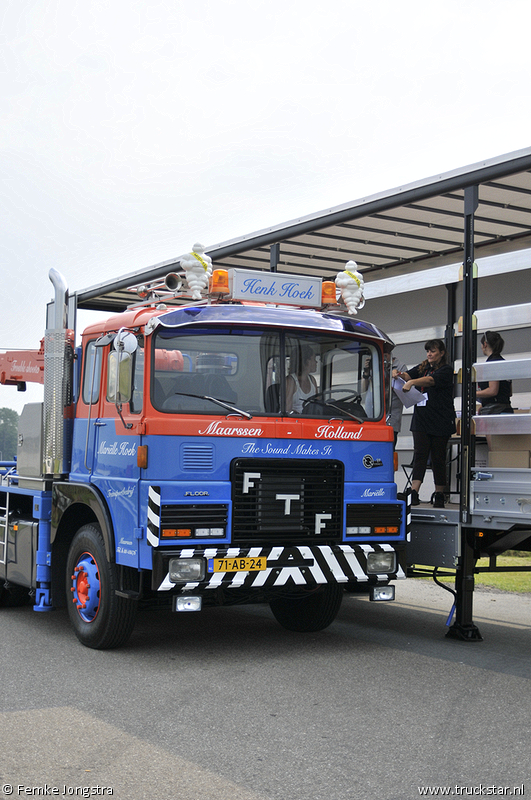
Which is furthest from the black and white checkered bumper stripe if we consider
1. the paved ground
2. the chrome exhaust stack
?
the chrome exhaust stack

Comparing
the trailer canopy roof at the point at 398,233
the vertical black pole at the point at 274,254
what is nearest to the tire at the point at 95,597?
the trailer canopy roof at the point at 398,233

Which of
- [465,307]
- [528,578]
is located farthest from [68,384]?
[528,578]

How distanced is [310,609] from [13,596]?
11.6ft

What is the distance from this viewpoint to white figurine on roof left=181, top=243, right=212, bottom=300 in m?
7.74

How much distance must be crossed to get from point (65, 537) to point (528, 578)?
7548 millimetres

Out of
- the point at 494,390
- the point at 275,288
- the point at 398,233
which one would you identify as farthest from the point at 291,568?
the point at 398,233

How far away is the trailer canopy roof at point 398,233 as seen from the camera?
7.89m

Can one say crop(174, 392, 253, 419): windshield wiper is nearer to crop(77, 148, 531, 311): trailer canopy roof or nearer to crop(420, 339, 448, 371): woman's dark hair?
crop(420, 339, 448, 371): woman's dark hair

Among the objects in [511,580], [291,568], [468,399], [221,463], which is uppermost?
[468,399]

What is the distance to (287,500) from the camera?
7.35 meters

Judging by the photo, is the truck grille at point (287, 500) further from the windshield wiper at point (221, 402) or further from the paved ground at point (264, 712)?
the paved ground at point (264, 712)

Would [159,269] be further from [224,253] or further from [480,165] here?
[480,165]

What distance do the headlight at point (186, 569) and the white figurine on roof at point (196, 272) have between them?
2.28 m

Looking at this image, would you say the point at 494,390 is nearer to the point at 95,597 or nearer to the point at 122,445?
the point at 122,445
